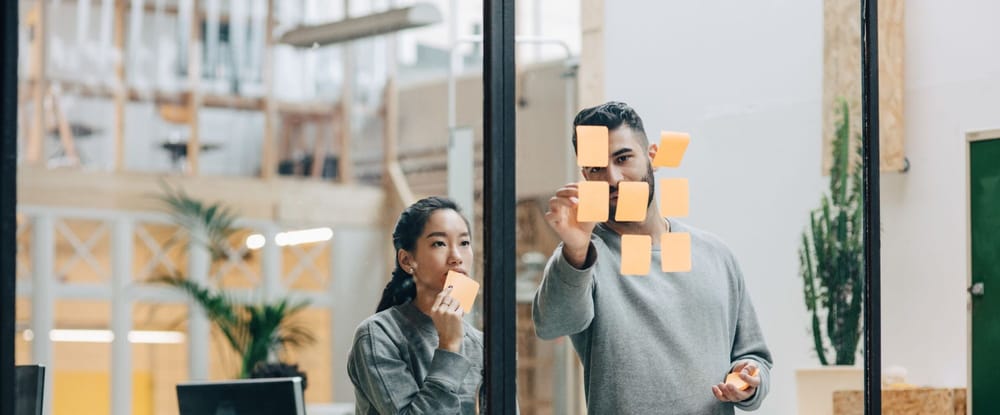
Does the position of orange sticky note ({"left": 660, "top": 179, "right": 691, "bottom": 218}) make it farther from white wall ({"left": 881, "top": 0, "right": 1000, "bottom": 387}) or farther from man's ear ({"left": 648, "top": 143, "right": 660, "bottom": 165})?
white wall ({"left": 881, "top": 0, "right": 1000, "bottom": 387})

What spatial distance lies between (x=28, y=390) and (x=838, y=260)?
229 cm

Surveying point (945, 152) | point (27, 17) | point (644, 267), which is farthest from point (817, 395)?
point (27, 17)

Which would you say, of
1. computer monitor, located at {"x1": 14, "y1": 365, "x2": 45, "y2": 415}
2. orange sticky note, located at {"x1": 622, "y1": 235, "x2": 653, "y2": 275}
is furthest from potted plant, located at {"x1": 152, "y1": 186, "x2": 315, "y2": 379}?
orange sticky note, located at {"x1": 622, "y1": 235, "x2": 653, "y2": 275}

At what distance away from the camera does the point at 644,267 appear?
3.39m

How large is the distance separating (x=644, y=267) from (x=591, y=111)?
17.2 inches

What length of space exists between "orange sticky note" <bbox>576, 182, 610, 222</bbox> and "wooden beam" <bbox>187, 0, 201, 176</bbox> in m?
1.62

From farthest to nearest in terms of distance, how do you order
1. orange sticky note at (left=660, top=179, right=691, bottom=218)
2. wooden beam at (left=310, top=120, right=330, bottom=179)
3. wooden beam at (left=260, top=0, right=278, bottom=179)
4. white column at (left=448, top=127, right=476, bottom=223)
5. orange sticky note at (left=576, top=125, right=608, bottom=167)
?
wooden beam at (left=260, top=0, right=278, bottom=179), wooden beam at (left=310, top=120, right=330, bottom=179), orange sticky note at (left=660, top=179, right=691, bottom=218), orange sticky note at (left=576, top=125, right=608, bottom=167), white column at (left=448, top=127, right=476, bottom=223)

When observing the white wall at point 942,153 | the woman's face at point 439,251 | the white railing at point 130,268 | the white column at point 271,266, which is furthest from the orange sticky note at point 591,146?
the white wall at point 942,153

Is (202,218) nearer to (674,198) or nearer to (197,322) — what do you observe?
(197,322)

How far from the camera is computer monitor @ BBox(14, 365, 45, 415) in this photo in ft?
9.45

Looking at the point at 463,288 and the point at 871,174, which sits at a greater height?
the point at 871,174

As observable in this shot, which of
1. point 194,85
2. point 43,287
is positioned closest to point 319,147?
point 194,85

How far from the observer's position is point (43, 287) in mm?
3812

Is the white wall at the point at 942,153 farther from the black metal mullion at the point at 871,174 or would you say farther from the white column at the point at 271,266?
the white column at the point at 271,266
